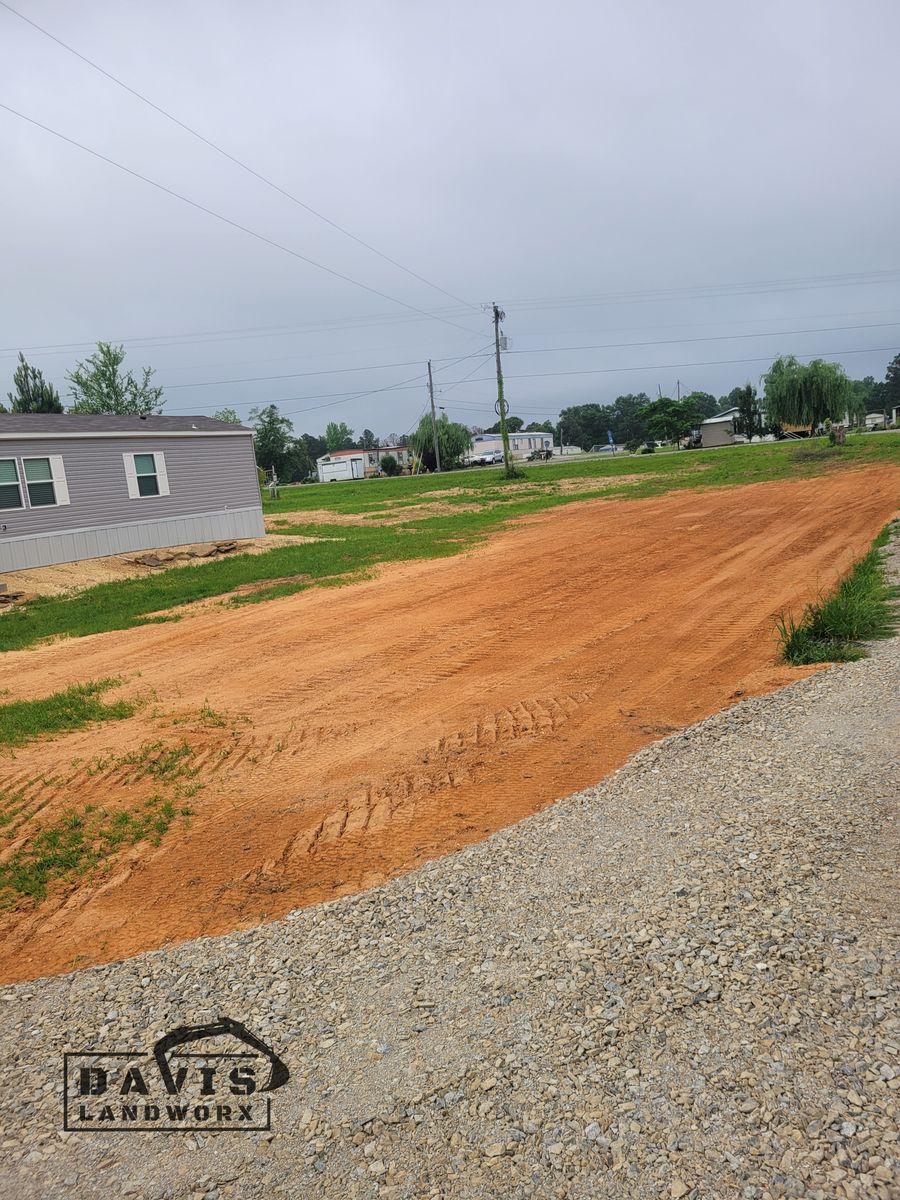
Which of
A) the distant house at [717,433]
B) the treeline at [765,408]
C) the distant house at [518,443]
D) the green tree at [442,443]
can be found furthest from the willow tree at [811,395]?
the distant house at [518,443]

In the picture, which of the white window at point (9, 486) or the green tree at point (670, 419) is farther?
the green tree at point (670, 419)

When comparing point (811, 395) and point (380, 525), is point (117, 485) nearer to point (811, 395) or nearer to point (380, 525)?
point (380, 525)

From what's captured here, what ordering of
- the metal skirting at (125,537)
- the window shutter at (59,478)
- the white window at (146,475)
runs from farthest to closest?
the white window at (146,475) < the window shutter at (59,478) < the metal skirting at (125,537)

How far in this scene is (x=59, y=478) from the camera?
20.4m

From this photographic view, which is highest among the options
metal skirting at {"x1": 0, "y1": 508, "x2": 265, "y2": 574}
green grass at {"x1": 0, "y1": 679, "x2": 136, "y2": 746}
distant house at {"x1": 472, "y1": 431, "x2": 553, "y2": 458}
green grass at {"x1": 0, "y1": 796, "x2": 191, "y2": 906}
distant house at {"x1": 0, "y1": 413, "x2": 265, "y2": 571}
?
distant house at {"x1": 472, "y1": 431, "x2": 553, "y2": 458}

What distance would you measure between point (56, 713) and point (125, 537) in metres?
14.6

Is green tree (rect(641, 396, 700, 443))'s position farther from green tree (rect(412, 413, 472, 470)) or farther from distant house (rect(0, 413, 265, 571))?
distant house (rect(0, 413, 265, 571))

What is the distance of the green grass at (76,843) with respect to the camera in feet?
17.2

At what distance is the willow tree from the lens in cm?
4912

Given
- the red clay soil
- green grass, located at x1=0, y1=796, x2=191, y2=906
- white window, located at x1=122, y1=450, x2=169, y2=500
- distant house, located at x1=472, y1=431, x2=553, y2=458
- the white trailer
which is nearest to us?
the red clay soil

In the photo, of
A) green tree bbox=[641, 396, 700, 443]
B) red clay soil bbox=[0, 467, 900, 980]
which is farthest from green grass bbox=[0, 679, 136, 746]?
green tree bbox=[641, 396, 700, 443]

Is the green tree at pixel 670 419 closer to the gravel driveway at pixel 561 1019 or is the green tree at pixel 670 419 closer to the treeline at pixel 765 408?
the treeline at pixel 765 408

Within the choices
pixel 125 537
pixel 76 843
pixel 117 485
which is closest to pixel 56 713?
pixel 76 843

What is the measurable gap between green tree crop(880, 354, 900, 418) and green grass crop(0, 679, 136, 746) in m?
124
